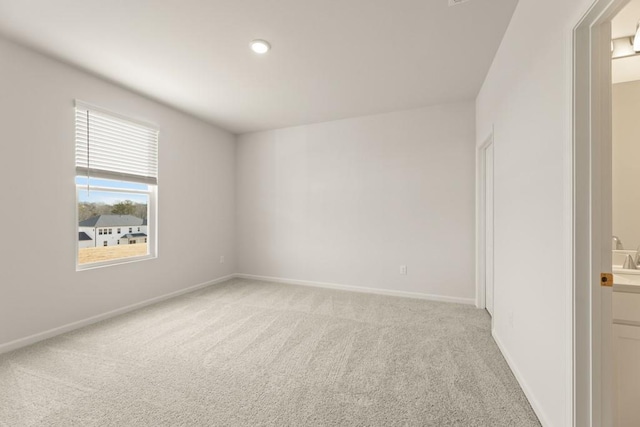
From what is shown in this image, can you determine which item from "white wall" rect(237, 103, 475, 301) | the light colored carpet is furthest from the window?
"white wall" rect(237, 103, 475, 301)

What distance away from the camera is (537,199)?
1.55 meters

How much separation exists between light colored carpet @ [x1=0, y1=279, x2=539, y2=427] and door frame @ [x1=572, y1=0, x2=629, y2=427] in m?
0.60

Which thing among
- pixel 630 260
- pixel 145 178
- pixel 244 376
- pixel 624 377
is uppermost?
pixel 145 178

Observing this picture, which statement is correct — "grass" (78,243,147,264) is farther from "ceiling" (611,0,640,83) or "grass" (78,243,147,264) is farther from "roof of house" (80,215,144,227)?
"ceiling" (611,0,640,83)

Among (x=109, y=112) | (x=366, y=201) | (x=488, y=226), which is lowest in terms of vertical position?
(x=488, y=226)

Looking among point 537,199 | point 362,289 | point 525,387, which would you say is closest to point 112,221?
point 362,289

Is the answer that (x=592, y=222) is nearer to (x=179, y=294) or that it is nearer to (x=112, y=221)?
(x=112, y=221)

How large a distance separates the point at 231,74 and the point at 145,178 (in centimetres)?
177

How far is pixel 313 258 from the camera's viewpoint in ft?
14.4

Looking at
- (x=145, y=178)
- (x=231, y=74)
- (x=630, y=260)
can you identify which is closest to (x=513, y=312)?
(x=630, y=260)

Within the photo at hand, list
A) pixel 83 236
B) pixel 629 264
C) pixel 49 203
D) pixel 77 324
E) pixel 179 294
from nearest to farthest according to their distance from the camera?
pixel 629 264 < pixel 49 203 < pixel 77 324 < pixel 83 236 < pixel 179 294

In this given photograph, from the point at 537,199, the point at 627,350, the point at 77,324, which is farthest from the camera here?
the point at 77,324

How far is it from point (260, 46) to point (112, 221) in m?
2.64

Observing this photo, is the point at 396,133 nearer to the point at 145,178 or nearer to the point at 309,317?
the point at 309,317
